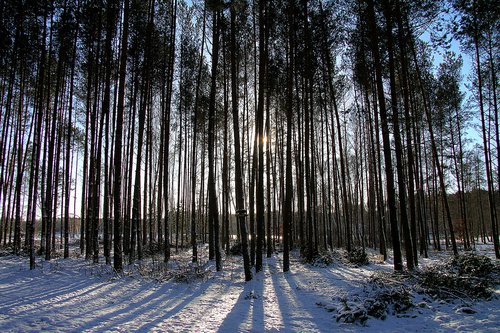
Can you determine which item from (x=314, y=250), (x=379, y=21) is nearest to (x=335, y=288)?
(x=314, y=250)

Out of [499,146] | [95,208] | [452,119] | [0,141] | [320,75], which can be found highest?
[320,75]

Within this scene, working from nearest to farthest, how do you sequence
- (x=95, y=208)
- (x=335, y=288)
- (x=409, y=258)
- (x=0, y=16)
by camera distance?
(x=335, y=288)
(x=409, y=258)
(x=0, y=16)
(x=95, y=208)

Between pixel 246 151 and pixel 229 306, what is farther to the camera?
pixel 246 151

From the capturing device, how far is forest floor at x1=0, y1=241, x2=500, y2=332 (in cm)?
468

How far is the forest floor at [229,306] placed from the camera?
4684 mm

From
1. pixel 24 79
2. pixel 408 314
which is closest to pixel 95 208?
pixel 24 79

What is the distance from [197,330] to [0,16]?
521 inches

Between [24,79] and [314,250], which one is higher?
[24,79]

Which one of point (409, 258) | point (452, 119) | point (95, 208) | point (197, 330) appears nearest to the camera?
point (197, 330)

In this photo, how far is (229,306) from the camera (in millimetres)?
6184

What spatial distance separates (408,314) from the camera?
17.5 ft

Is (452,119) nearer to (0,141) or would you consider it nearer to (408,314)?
(408,314)

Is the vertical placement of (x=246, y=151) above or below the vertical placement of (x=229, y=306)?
above

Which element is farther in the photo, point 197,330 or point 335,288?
point 335,288
